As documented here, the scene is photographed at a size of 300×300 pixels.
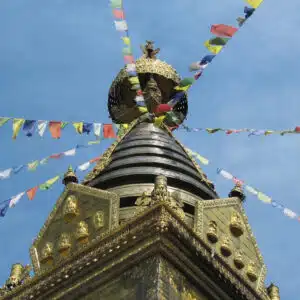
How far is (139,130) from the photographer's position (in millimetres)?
25859

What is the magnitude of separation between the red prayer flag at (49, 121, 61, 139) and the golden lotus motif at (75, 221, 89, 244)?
476cm

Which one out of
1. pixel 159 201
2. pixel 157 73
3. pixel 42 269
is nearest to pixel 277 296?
pixel 159 201

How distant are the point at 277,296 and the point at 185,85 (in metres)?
5.66

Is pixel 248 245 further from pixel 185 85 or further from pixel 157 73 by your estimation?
pixel 157 73

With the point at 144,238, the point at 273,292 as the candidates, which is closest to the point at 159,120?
the point at 273,292

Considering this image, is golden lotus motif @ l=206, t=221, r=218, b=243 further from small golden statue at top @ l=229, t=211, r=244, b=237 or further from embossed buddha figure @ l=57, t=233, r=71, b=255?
embossed buddha figure @ l=57, t=233, r=71, b=255

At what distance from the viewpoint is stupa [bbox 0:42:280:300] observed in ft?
58.5

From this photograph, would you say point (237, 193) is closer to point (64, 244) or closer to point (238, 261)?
point (238, 261)

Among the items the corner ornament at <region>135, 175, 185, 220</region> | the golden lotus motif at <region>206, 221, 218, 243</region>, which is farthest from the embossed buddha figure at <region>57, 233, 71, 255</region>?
the golden lotus motif at <region>206, 221, 218, 243</region>

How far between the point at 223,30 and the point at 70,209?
5580 mm

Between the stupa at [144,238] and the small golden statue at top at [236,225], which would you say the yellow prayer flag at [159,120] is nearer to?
the stupa at [144,238]

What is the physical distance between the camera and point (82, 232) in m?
19.8

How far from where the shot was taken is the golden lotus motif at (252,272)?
790 inches

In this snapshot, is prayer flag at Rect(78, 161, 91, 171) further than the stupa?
Yes
